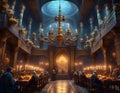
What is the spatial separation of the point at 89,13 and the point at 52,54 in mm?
8892

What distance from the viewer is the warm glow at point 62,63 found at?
73.4 feet

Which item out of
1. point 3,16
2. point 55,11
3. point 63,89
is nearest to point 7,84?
point 63,89

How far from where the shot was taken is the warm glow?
880 inches

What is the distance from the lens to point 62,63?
2241 cm

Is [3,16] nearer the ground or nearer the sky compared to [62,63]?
nearer the sky

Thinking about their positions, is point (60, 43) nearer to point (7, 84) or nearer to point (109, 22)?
point (109, 22)

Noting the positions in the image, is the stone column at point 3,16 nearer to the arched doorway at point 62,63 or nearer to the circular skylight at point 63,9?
the arched doorway at point 62,63

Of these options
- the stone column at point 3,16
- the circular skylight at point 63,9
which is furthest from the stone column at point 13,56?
the circular skylight at point 63,9

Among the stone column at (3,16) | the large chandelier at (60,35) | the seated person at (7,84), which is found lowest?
the seated person at (7,84)

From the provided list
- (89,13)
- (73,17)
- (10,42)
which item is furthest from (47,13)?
(10,42)

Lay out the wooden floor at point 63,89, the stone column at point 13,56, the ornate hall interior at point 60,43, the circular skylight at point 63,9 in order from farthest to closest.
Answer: the circular skylight at point 63,9, the stone column at point 13,56, the ornate hall interior at point 60,43, the wooden floor at point 63,89

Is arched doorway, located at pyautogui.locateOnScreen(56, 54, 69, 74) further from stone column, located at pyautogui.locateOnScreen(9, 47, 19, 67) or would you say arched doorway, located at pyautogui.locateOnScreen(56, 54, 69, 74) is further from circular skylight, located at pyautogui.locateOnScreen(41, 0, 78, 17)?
circular skylight, located at pyautogui.locateOnScreen(41, 0, 78, 17)

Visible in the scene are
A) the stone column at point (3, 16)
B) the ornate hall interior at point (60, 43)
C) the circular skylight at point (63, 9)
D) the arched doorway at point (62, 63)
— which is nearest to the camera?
the stone column at point (3, 16)

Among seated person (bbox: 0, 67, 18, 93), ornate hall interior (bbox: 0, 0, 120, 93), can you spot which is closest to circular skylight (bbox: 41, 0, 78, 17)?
ornate hall interior (bbox: 0, 0, 120, 93)
